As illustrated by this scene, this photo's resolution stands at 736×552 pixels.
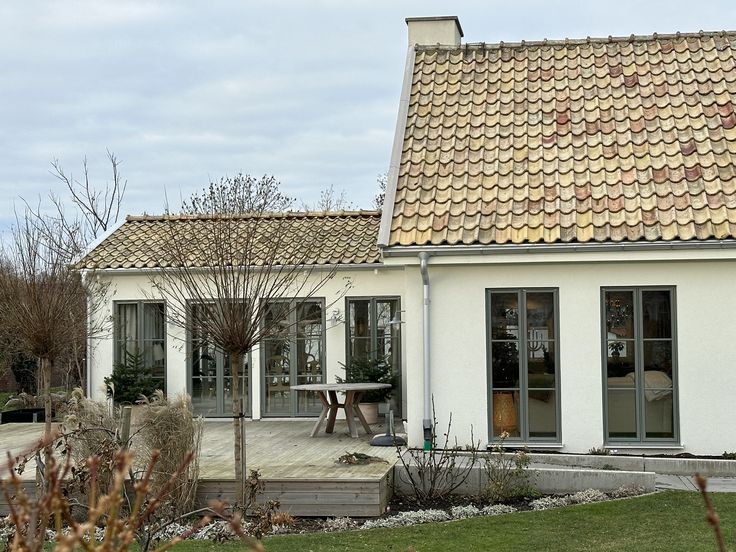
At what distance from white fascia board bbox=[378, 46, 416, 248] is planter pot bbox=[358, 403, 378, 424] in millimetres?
4313

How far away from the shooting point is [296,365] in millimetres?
18219

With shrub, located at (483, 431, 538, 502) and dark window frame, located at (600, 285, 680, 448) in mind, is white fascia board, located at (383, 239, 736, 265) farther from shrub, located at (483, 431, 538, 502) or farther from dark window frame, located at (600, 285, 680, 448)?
shrub, located at (483, 431, 538, 502)

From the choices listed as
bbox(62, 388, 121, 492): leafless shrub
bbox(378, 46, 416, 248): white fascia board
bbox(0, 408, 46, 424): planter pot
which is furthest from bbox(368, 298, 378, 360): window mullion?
bbox(62, 388, 121, 492): leafless shrub

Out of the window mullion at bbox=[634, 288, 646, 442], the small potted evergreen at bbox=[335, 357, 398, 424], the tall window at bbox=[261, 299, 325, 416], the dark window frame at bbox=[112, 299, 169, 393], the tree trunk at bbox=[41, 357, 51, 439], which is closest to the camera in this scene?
the tree trunk at bbox=[41, 357, 51, 439]

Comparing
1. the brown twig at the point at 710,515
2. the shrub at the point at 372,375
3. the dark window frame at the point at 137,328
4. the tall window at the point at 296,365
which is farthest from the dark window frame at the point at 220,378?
the brown twig at the point at 710,515

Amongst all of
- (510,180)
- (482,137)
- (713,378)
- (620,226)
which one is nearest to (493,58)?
(482,137)

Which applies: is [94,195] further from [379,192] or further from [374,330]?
[374,330]

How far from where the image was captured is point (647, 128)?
1463 centimetres

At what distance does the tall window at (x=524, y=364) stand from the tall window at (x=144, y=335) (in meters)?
7.60

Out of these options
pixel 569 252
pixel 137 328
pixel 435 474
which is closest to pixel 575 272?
pixel 569 252

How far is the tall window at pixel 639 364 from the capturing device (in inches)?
512

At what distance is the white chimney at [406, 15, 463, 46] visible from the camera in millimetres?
16906

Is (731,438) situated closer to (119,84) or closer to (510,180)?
(510,180)

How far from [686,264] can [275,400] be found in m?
8.41
